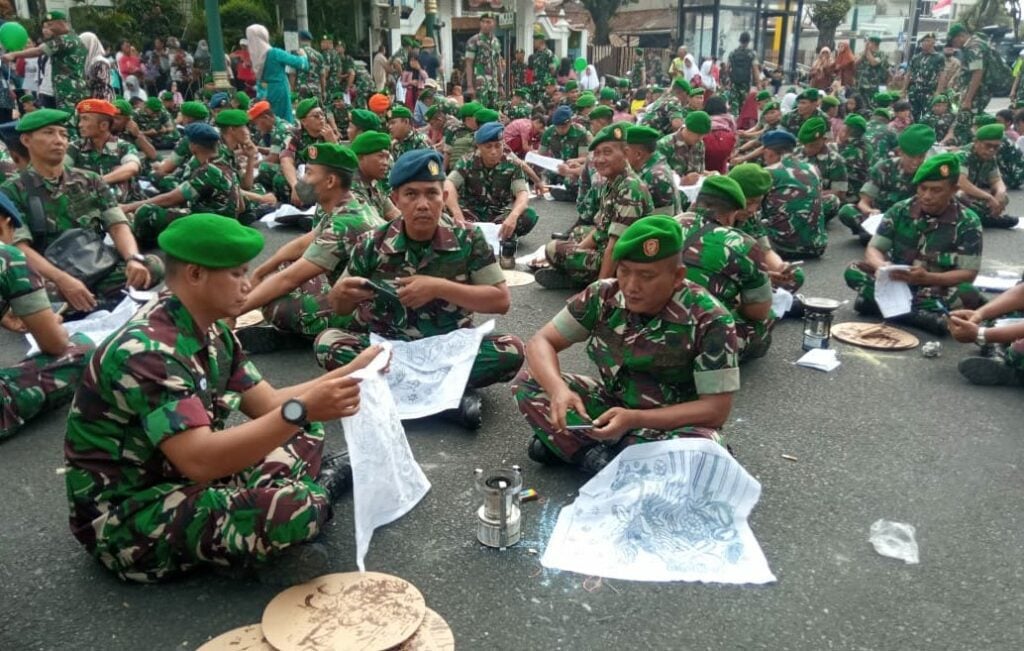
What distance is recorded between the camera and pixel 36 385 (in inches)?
157

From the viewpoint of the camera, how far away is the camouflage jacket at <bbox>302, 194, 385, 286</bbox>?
4238mm

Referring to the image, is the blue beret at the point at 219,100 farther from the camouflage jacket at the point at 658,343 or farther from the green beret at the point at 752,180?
the camouflage jacket at the point at 658,343

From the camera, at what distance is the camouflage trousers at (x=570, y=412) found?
3.32 meters

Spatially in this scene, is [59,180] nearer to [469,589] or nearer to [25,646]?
[25,646]

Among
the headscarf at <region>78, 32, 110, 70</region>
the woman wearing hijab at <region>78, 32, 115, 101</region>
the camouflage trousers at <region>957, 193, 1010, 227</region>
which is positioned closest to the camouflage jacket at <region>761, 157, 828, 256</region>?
the camouflage trousers at <region>957, 193, 1010, 227</region>

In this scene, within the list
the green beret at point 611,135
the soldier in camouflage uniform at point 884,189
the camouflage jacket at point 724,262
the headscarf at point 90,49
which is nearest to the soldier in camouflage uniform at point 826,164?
the soldier in camouflage uniform at point 884,189

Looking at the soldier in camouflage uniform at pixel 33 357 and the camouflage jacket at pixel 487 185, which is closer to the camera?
the soldier in camouflage uniform at pixel 33 357

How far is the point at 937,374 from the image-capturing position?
4.76m

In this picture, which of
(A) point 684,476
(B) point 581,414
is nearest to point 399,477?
(B) point 581,414

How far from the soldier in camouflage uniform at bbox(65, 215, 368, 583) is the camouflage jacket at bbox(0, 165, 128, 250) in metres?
3.42

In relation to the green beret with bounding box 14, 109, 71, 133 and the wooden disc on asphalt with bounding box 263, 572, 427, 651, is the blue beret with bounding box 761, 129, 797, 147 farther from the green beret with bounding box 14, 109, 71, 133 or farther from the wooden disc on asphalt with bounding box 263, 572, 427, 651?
the wooden disc on asphalt with bounding box 263, 572, 427, 651

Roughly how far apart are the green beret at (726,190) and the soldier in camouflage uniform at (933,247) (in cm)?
171

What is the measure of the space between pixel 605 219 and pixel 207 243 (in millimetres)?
3888

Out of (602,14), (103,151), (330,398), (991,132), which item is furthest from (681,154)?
(602,14)
